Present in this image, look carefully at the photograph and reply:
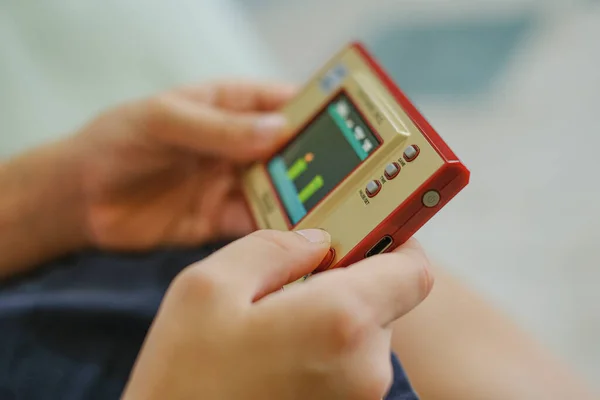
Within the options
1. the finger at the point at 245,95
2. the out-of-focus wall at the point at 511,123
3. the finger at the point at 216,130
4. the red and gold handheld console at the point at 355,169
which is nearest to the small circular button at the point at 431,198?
the red and gold handheld console at the point at 355,169

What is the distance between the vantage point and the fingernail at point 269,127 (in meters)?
0.57

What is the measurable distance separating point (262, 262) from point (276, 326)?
40mm

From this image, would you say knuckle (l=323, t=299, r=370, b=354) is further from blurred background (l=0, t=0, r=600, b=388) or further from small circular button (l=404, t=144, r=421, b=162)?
blurred background (l=0, t=0, r=600, b=388)

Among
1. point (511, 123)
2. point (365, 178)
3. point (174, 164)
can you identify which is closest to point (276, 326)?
point (365, 178)

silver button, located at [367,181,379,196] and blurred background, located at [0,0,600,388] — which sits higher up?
blurred background, located at [0,0,600,388]

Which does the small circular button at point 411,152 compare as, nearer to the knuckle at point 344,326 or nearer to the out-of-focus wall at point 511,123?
the knuckle at point 344,326

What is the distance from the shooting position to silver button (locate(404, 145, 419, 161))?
371 millimetres

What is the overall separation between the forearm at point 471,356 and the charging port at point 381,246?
12 cm

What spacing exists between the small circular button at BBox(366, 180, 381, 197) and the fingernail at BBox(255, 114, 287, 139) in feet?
0.66

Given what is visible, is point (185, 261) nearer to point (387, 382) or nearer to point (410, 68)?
point (387, 382)

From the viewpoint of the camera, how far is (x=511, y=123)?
1.02 m

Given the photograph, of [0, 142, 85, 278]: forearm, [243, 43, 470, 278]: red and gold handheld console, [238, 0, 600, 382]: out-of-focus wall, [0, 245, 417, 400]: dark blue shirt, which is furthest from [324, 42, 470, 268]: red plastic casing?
[238, 0, 600, 382]: out-of-focus wall

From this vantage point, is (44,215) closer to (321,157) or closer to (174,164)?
(174,164)

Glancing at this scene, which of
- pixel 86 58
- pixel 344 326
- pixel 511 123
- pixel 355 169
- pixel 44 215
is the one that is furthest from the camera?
pixel 511 123
